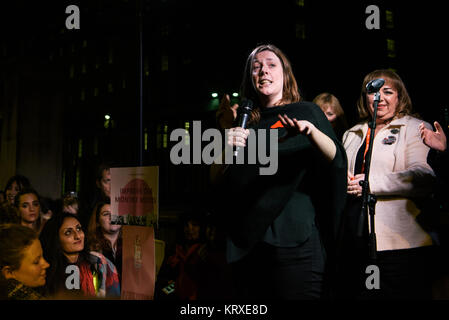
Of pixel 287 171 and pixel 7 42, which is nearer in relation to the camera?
pixel 287 171

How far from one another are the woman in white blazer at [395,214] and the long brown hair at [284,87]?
1.89 feet

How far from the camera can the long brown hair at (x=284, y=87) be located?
166 cm

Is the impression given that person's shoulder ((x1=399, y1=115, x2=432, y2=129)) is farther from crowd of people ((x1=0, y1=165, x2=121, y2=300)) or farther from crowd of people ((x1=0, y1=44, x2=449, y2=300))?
crowd of people ((x1=0, y1=165, x2=121, y2=300))

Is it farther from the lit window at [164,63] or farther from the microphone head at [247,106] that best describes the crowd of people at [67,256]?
the lit window at [164,63]

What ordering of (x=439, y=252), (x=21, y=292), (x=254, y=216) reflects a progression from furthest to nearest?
(x=21, y=292)
(x=439, y=252)
(x=254, y=216)

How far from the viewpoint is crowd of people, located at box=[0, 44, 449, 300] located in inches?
56.6

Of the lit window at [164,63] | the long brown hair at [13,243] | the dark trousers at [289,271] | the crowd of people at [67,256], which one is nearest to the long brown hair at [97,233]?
the crowd of people at [67,256]

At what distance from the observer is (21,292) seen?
293cm

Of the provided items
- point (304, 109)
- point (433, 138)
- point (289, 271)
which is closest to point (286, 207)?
point (289, 271)

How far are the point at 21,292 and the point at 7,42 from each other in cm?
418

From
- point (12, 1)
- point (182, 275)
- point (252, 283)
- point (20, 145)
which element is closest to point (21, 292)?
point (182, 275)

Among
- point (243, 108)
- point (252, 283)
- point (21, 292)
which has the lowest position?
point (21, 292)

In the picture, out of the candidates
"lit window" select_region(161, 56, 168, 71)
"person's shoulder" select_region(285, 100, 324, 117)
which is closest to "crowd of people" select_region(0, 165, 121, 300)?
"person's shoulder" select_region(285, 100, 324, 117)
